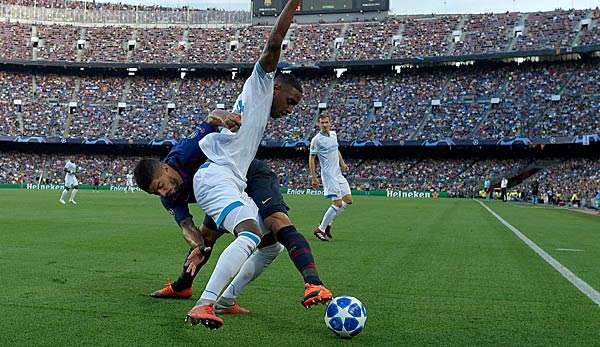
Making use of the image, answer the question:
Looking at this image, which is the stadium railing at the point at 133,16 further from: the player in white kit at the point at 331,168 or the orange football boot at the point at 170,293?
the orange football boot at the point at 170,293

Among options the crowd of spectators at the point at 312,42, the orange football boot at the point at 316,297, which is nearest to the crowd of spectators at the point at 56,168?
the crowd of spectators at the point at 312,42

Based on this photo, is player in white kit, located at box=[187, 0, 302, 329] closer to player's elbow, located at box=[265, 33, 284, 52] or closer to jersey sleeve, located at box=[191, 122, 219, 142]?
player's elbow, located at box=[265, 33, 284, 52]

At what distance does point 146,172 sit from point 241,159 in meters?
0.77

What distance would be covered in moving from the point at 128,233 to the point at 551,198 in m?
40.4

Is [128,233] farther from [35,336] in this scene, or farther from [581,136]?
[581,136]

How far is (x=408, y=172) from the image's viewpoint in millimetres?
60406

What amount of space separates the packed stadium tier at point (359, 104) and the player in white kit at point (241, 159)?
169ft

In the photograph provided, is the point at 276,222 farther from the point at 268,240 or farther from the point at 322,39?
the point at 322,39

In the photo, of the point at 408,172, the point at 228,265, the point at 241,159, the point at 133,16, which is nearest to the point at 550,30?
the point at 408,172

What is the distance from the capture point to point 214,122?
5445 mm

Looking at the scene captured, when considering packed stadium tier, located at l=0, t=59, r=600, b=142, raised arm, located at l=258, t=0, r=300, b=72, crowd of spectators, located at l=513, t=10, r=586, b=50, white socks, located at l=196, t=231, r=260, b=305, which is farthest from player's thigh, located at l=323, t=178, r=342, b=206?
crowd of spectators, located at l=513, t=10, r=586, b=50

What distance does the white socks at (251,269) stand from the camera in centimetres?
571

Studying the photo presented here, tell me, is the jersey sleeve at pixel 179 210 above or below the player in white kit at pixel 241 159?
below

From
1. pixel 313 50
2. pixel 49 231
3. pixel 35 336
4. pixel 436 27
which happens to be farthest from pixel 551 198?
pixel 35 336
